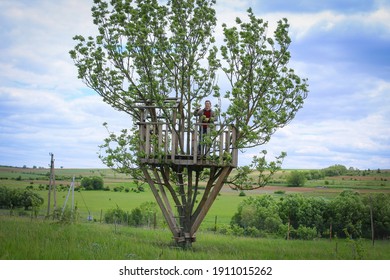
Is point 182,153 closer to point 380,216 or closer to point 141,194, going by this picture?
point 380,216

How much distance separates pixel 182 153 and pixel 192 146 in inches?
18.7

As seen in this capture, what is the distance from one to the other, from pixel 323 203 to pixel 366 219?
20.9 feet

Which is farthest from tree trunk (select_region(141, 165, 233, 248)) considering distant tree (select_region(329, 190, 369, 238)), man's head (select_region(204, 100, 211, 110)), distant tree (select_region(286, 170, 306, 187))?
distant tree (select_region(286, 170, 306, 187))

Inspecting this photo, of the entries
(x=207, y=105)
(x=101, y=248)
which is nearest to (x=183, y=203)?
(x=101, y=248)

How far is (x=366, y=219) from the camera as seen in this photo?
132 ft

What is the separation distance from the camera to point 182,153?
650 inches

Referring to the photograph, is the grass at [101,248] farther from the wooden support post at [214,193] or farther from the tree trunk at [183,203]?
the wooden support post at [214,193]

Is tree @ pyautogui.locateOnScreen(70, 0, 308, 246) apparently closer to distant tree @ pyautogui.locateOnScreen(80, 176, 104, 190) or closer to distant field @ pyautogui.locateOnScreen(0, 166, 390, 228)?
distant field @ pyautogui.locateOnScreen(0, 166, 390, 228)

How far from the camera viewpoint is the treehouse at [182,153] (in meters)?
15.8

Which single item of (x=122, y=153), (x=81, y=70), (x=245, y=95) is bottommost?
(x=122, y=153)

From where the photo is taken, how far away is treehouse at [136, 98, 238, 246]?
1581 cm

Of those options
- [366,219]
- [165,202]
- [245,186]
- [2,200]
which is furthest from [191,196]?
[366,219]

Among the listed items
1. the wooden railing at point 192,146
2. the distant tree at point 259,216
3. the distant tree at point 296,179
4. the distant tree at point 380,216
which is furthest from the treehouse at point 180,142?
the distant tree at point 296,179
